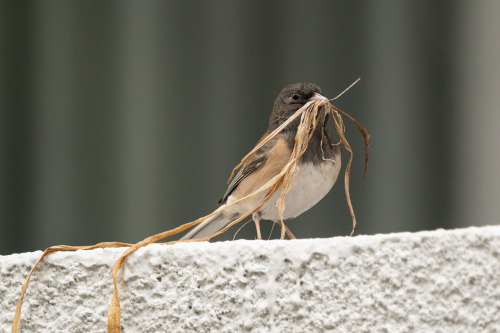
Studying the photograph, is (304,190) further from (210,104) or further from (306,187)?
(210,104)

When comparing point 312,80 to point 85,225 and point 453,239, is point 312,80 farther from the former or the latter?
point 453,239

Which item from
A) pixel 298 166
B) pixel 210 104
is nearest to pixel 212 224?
pixel 298 166

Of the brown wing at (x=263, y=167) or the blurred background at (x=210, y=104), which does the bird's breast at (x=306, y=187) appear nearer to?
the brown wing at (x=263, y=167)

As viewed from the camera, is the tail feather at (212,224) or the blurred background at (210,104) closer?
the tail feather at (212,224)

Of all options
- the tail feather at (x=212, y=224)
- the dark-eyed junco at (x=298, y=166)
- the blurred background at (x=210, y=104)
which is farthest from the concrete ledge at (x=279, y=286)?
the blurred background at (x=210, y=104)

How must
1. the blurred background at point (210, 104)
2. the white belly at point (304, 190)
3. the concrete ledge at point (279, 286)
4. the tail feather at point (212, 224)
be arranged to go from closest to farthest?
the concrete ledge at point (279, 286) → the white belly at point (304, 190) → the tail feather at point (212, 224) → the blurred background at point (210, 104)

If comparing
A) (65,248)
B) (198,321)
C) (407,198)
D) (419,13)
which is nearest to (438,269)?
(198,321)

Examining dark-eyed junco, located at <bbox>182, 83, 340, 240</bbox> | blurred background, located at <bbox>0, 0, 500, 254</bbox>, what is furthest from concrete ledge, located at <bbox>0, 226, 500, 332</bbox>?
blurred background, located at <bbox>0, 0, 500, 254</bbox>
